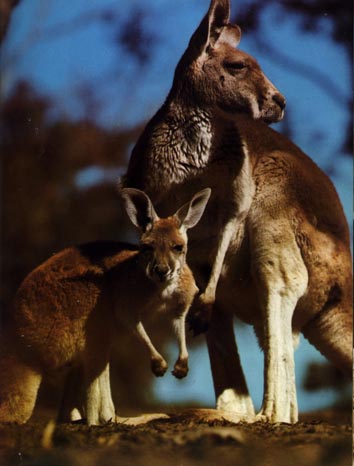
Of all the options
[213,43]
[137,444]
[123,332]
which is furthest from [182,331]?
[213,43]

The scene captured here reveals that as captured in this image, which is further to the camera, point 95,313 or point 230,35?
point 230,35

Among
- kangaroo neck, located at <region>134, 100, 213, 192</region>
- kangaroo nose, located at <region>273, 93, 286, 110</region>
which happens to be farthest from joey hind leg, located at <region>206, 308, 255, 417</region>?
kangaroo nose, located at <region>273, 93, 286, 110</region>

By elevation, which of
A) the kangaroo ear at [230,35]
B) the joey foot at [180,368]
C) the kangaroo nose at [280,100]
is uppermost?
the kangaroo ear at [230,35]

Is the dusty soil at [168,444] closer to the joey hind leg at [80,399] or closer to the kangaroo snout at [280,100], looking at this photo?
the joey hind leg at [80,399]

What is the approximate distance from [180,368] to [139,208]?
601 millimetres

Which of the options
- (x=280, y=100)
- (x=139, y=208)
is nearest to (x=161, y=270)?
(x=139, y=208)

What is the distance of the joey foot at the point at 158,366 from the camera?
11.2 ft

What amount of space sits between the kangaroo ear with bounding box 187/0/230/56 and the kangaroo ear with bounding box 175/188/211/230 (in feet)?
1.90

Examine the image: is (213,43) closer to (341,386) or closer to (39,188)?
(39,188)

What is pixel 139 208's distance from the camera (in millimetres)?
3508

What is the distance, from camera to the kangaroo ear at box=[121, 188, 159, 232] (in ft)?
11.4

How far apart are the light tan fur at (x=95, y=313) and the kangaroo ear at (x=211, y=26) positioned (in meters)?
0.61

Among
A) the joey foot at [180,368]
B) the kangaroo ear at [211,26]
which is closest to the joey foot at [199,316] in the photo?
the joey foot at [180,368]

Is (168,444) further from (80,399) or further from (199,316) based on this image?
(199,316)
